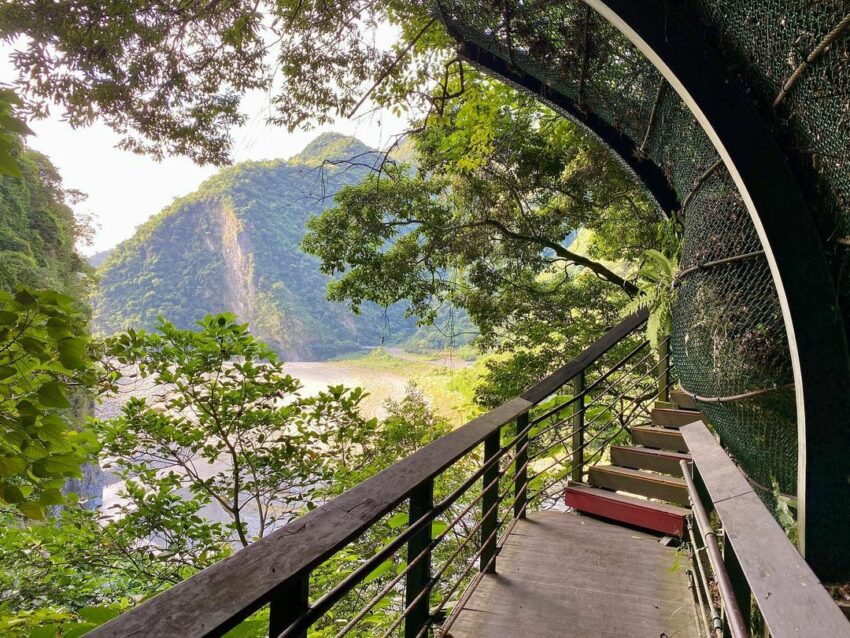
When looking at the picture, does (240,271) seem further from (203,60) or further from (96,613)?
Answer: (96,613)

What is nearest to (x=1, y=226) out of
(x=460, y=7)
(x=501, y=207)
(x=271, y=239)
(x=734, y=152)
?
(x=501, y=207)

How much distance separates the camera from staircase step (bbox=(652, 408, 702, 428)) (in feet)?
14.0

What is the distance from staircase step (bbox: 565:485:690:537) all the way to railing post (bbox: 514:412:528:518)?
21.7 inches

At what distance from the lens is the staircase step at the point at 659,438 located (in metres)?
4.05

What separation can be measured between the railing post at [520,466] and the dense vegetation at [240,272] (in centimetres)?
2369

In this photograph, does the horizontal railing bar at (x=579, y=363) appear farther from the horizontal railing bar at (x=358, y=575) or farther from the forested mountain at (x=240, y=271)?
the forested mountain at (x=240, y=271)

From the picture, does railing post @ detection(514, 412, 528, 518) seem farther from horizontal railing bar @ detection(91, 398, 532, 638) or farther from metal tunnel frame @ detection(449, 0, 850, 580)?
horizontal railing bar @ detection(91, 398, 532, 638)

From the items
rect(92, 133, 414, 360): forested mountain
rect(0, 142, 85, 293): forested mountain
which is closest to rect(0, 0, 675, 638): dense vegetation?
rect(0, 142, 85, 293): forested mountain

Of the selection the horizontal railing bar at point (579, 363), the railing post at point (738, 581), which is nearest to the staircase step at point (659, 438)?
the horizontal railing bar at point (579, 363)

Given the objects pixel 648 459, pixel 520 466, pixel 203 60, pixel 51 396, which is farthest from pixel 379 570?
pixel 203 60

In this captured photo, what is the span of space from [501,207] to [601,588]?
6158 mm

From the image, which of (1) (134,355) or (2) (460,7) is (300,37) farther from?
(1) (134,355)

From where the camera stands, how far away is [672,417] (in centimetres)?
440

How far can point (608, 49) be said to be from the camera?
2.92 m
